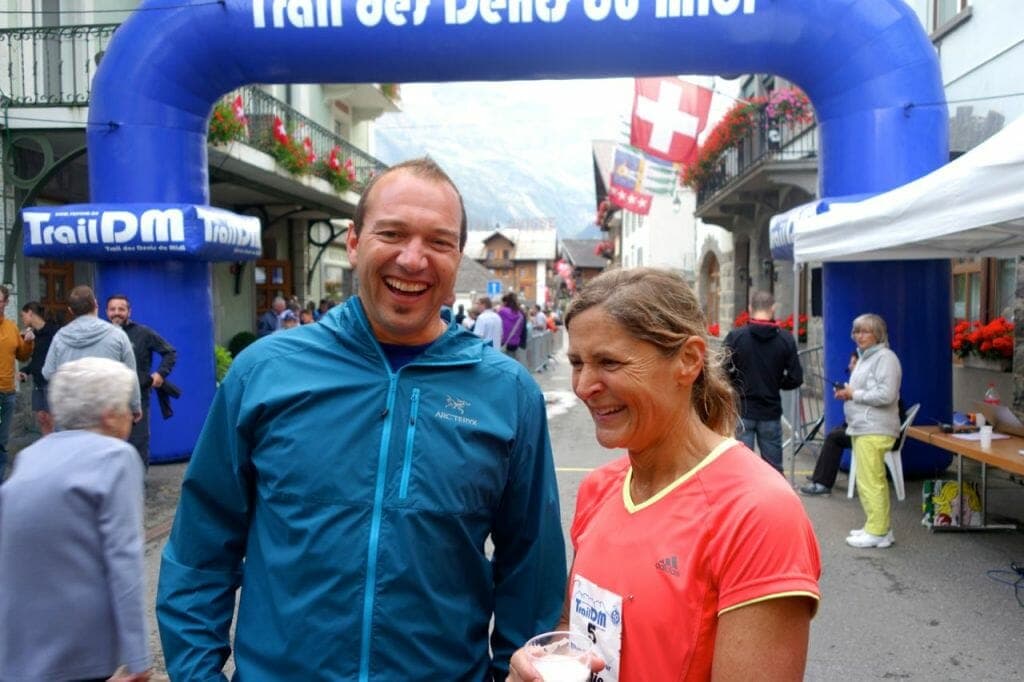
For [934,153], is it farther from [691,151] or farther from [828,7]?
[691,151]

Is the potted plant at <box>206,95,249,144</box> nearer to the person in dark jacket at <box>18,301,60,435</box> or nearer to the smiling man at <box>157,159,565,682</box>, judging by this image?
the person in dark jacket at <box>18,301,60,435</box>

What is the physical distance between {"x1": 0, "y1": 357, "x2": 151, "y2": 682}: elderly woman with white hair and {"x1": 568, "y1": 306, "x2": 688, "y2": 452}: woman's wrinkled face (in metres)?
1.92

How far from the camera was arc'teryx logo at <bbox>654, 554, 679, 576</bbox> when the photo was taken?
1504mm

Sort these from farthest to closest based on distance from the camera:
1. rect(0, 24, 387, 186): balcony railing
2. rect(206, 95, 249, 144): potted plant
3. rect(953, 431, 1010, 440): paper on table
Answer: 1. rect(206, 95, 249, 144): potted plant
2. rect(0, 24, 387, 186): balcony railing
3. rect(953, 431, 1010, 440): paper on table

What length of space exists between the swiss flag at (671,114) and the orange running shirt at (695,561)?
44.3 feet

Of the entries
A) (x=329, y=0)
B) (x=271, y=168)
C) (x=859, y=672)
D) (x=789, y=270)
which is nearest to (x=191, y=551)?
(x=859, y=672)

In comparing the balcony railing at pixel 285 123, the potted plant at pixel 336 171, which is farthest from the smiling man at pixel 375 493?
the potted plant at pixel 336 171

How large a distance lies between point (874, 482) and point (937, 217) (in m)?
2.01

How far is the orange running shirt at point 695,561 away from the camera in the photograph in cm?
141

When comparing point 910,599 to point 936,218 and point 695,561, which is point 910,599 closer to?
point 936,218

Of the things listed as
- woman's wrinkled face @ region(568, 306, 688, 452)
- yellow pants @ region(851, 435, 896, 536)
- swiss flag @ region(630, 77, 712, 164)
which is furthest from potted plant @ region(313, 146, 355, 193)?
woman's wrinkled face @ region(568, 306, 688, 452)

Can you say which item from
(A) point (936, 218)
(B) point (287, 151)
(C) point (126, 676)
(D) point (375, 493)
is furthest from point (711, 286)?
(D) point (375, 493)

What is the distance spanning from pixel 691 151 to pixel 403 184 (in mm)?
13369

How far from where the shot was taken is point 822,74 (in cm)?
811
